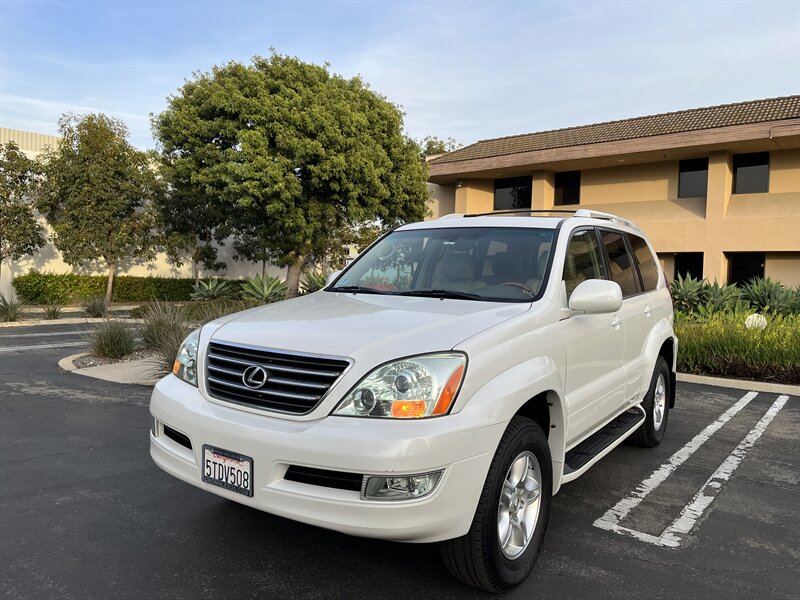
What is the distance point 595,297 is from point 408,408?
146 centimetres

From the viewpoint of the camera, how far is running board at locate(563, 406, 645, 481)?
11.6 feet

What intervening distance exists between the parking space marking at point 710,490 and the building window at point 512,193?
21123 mm

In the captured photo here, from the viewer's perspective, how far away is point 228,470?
2.79 m

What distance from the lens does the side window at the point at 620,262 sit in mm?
4617

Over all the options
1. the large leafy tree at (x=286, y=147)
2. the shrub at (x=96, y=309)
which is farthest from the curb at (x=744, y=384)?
the shrub at (x=96, y=309)

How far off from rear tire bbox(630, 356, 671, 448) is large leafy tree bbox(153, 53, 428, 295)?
14723mm

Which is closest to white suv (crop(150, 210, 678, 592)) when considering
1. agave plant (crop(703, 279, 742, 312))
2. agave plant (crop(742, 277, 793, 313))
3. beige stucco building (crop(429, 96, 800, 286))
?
agave plant (crop(703, 279, 742, 312))

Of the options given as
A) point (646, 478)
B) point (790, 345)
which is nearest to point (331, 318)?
point (646, 478)

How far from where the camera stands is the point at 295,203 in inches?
776

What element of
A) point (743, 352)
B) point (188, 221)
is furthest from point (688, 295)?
point (188, 221)

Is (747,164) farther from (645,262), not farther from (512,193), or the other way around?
(645,262)

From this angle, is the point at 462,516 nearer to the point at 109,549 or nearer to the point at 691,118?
the point at 109,549

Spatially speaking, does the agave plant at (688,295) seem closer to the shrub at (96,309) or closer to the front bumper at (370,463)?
the front bumper at (370,463)

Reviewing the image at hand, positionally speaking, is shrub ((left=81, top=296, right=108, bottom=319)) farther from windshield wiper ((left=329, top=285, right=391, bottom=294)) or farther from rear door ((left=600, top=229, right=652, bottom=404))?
rear door ((left=600, top=229, right=652, bottom=404))
